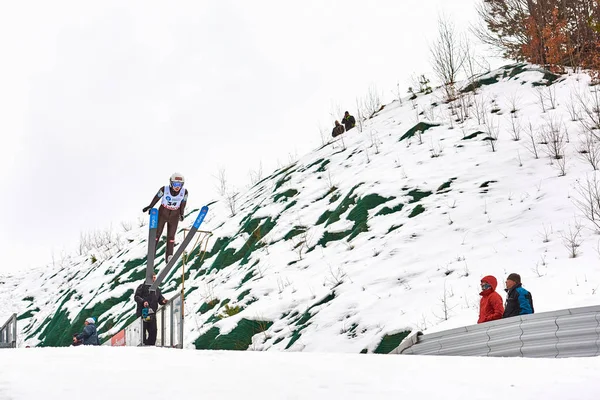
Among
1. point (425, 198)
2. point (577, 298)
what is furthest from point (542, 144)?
point (577, 298)

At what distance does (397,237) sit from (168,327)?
5005 mm

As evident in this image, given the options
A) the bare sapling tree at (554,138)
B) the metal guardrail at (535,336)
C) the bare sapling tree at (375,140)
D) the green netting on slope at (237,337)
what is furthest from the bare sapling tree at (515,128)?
the metal guardrail at (535,336)

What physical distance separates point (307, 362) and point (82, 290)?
793 inches

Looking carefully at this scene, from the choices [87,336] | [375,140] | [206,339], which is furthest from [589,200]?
[375,140]

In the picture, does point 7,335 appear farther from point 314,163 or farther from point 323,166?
point 314,163

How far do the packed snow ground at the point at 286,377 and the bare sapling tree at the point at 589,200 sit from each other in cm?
630

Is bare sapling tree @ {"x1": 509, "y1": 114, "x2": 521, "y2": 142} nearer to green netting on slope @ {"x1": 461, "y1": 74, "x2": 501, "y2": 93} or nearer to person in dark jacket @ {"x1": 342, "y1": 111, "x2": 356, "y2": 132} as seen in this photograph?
green netting on slope @ {"x1": 461, "y1": 74, "x2": 501, "y2": 93}

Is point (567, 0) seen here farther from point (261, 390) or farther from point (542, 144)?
point (261, 390)

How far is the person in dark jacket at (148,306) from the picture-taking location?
420 inches

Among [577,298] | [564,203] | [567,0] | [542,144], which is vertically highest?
[567,0]

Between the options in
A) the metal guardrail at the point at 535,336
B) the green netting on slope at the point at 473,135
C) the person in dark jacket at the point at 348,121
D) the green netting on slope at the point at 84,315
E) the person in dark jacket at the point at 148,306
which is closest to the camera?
the metal guardrail at the point at 535,336

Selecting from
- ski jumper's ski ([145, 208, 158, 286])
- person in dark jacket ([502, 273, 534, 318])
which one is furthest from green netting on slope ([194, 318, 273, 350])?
person in dark jacket ([502, 273, 534, 318])

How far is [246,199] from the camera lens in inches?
915

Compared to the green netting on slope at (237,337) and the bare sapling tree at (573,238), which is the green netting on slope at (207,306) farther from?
the bare sapling tree at (573,238)
